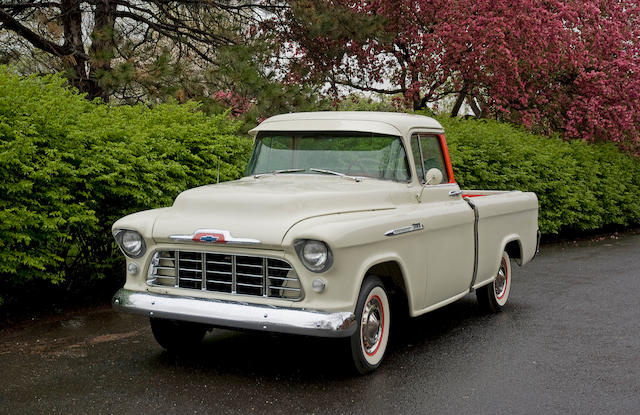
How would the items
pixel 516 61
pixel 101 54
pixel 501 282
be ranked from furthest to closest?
pixel 516 61
pixel 101 54
pixel 501 282

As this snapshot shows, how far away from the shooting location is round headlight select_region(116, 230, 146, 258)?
212 inches

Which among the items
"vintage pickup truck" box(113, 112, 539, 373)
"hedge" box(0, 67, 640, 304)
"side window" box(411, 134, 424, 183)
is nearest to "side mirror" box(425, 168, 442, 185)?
"vintage pickup truck" box(113, 112, 539, 373)

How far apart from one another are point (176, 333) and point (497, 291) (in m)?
3.69

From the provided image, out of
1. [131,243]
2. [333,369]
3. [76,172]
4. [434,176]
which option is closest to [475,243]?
[434,176]

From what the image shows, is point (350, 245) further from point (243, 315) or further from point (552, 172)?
point (552, 172)

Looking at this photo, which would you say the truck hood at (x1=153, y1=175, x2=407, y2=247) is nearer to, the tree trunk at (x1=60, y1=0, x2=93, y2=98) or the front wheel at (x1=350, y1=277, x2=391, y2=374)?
the front wheel at (x1=350, y1=277, x2=391, y2=374)

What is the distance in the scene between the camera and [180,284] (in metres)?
5.28

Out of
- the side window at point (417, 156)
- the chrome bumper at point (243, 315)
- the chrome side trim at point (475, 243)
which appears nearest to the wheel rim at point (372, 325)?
the chrome bumper at point (243, 315)

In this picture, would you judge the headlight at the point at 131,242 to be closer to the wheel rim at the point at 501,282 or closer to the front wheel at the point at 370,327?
the front wheel at the point at 370,327

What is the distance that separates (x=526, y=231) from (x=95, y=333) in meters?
4.77

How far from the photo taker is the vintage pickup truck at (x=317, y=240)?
191 inches

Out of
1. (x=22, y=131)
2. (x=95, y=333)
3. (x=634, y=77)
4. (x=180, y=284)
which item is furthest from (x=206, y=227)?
(x=634, y=77)

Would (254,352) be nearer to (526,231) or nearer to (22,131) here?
(22,131)

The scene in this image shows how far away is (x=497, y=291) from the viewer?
785cm
